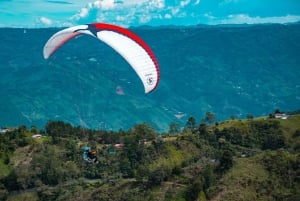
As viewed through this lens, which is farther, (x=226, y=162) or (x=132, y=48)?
(x=226, y=162)

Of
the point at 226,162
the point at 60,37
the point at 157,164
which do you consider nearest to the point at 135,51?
the point at 60,37

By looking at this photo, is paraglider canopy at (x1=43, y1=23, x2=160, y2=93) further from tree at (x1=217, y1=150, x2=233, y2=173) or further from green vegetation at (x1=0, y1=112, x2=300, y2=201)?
tree at (x1=217, y1=150, x2=233, y2=173)

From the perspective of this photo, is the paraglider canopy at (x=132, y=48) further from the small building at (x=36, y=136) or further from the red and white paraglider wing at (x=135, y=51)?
the small building at (x=36, y=136)

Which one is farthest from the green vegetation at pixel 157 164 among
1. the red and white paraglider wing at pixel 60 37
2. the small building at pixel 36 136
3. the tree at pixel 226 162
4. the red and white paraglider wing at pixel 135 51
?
the red and white paraglider wing at pixel 135 51

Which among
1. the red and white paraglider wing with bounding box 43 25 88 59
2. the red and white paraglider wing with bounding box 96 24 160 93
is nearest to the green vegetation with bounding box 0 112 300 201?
the red and white paraglider wing with bounding box 43 25 88 59

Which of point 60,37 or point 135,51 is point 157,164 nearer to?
point 60,37

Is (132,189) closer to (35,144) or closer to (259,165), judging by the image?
(259,165)
